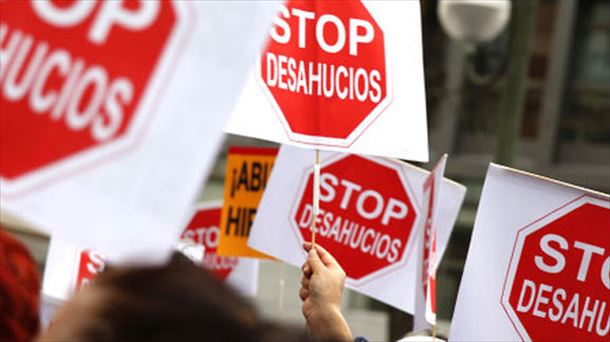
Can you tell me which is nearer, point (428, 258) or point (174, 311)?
point (174, 311)

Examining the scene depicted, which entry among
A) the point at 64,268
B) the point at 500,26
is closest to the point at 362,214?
the point at 64,268

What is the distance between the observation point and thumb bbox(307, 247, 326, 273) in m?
3.99

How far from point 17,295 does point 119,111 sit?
11.8 inches

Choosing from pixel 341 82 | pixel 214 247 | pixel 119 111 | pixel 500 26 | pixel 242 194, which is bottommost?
pixel 214 247

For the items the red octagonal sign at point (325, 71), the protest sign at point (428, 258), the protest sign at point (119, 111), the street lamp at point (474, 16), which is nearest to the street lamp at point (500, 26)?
the street lamp at point (474, 16)

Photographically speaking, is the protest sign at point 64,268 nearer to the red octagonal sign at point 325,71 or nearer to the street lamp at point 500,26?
the red octagonal sign at point 325,71

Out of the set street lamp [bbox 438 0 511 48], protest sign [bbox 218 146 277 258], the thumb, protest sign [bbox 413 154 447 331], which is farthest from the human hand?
street lamp [bbox 438 0 511 48]

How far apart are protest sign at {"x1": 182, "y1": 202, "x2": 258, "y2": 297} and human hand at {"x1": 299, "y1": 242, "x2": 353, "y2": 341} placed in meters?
3.52

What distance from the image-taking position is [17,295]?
2066 mm

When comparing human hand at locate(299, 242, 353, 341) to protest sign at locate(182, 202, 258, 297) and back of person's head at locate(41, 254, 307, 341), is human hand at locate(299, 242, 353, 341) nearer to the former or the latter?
back of person's head at locate(41, 254, 307, 341)

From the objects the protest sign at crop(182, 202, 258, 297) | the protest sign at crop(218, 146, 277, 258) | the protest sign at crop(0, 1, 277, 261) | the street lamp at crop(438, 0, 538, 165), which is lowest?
the protest sign at crop(182, 202, 258, 297)

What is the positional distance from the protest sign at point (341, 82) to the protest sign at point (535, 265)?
0.37 meters

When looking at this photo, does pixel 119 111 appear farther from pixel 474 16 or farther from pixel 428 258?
pixel 474 16

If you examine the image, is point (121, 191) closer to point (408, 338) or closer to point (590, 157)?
point (408, 338)
